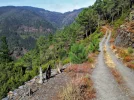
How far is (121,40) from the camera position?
182 feet

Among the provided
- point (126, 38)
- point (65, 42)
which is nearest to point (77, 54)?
point (126, 38)

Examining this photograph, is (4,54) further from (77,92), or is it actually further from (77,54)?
(77,92)

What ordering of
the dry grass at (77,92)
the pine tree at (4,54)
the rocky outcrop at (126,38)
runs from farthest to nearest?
the pine tree at (4,54)
the rocky outcrop at (126,38)
the dry grass at (77,92)

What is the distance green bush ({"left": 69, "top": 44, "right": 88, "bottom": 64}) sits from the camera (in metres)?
34.4

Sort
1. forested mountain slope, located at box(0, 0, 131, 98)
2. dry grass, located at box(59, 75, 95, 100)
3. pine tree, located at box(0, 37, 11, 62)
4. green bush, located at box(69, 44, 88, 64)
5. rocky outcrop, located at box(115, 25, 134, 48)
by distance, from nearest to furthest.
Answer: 1. dry grass, located at box(59, 75, 95, 100)
2. green bush, located at box(69, 44, 88, 64)
3. rocky outcrop, located at box(115, 25, 134, 48)
4. forested mountain slope, located at box(0, 0, 131, 98)
5. pine tree, located at box(0, 37, 11, 62)

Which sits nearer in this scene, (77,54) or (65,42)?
(77,54)

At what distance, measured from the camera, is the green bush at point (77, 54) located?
34.4m

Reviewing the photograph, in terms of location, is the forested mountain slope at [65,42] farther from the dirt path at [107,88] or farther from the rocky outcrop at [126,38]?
the dirt path at [107,88]

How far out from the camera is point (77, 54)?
3491cm

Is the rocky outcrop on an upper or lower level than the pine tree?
upper

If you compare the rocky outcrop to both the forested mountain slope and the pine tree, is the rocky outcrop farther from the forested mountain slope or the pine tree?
the pine tree

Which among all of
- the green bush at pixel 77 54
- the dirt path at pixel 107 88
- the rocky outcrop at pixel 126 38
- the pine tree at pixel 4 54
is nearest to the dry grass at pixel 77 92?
the dirt path at pixel 107 88

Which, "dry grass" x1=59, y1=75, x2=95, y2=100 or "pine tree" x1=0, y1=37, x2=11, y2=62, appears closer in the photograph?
"dry grass" x1=59, y1=75, x2=95, y2=100

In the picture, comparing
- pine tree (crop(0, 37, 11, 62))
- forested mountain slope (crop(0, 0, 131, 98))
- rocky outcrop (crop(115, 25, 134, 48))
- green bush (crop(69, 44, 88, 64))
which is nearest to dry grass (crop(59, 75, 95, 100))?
green bush (crop(69, 44, 88, 64))
